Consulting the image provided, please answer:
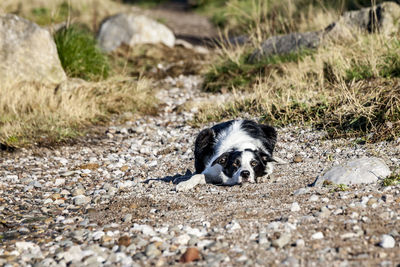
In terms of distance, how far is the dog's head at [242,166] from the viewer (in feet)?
17.3

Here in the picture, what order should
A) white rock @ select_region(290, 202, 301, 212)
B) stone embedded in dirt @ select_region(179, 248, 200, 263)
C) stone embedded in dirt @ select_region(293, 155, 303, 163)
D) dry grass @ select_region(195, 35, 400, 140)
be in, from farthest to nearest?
dry grass @ select_region(195, 35, 400, 140), stone embedded in dirt @ select_region(293, 155, 303, 163), white rock @ select_region(290, 202, 301, 212), stone embedded in dirt @ select_region(179, 248, 200, 263)

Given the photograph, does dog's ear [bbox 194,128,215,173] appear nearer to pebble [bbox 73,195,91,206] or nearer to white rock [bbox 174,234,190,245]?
pebble [bbox 73,195,91,206]

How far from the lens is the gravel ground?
363 centimetres

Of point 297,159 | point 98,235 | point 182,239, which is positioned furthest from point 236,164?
point 98,235

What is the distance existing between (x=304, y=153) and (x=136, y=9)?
18.7 metres

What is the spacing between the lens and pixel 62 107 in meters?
8.66

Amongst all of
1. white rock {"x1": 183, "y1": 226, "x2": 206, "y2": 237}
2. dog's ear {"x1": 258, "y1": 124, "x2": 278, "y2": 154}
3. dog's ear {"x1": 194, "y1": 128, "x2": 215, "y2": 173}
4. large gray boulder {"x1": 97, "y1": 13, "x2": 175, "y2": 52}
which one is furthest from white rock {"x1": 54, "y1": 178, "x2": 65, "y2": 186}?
large gray boulder {"x1": 97, "y1": 13, "x2": 175, "y2": 52}

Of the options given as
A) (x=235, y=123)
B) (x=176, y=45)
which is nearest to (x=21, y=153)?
(x=235, y=123)

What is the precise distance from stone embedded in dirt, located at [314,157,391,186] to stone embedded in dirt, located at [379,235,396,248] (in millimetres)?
1225

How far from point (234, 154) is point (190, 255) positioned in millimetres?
2023

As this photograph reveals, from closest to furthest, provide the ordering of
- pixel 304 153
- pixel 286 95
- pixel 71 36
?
pixel 304 153 < pixel 286 95 < pixel 71 36

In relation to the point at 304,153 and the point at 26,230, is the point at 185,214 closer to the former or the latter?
the point at 26,230

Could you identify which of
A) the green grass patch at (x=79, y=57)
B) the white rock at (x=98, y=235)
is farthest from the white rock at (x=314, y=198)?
the green grass patch at (x=79, y=57)

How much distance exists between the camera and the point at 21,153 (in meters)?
7.31
